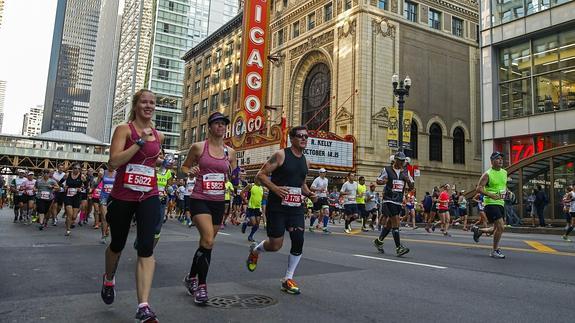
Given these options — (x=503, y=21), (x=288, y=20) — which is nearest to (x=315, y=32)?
(x=288, y=20)

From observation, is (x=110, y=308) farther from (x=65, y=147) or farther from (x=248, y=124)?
(x=65, y=147)

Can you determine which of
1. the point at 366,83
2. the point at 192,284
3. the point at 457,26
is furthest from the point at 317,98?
the point at 192,284

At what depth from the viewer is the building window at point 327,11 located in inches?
1388

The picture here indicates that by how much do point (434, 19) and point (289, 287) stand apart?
118ft

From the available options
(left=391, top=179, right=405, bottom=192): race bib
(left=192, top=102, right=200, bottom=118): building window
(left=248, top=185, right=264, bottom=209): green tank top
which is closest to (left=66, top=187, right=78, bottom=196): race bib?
(left=248, top=185, right=264, bottom=209): green tank top

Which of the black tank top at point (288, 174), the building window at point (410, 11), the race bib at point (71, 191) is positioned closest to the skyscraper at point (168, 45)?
the building window at point (410, 11)

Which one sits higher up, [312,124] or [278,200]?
[312,124]

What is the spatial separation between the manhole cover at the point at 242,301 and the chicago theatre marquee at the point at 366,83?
79.1ft

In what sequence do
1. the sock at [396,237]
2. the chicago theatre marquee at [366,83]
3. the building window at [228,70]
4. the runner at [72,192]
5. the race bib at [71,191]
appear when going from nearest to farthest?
the sock at [396,237]
the runner at [72,192]
the race bib at [71,191]
the chicago theatre marquee at [366,83]
the building window at [228,70]

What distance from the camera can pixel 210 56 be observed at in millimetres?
57656

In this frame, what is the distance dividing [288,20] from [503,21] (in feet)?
63.4

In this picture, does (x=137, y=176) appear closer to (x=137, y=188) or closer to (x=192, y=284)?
(x=137, y=188)

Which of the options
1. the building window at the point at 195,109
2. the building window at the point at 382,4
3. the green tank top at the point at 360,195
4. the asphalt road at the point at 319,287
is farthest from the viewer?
the building window at the point at 195,109

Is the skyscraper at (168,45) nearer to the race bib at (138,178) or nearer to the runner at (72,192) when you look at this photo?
the runner at (72,192)
